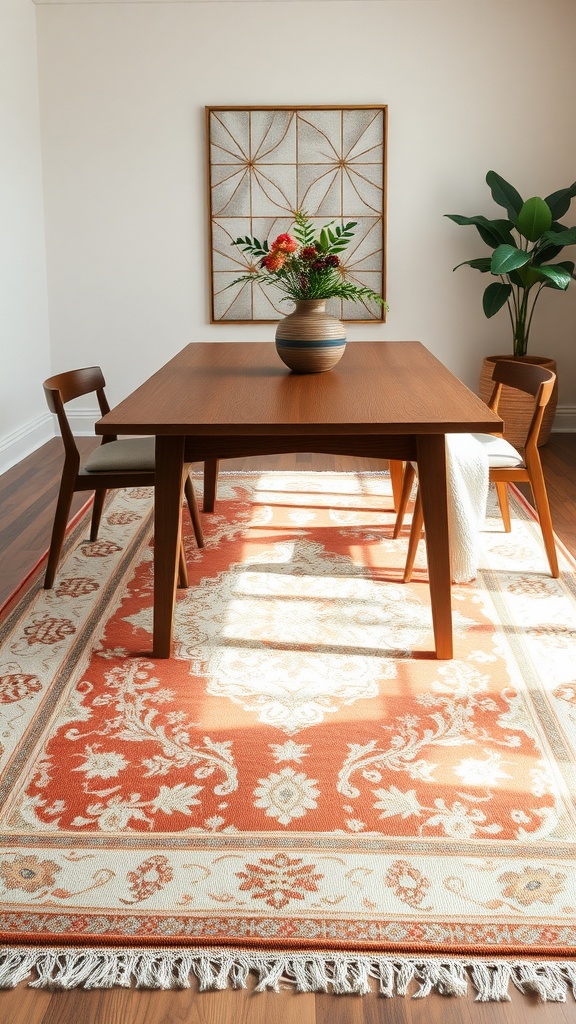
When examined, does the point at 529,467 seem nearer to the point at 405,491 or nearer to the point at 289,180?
the point at 405,491

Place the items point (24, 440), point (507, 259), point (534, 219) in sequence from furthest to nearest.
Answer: point (24, 440) → point (534, 219) → point (507, 259)

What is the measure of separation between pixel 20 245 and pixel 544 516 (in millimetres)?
3638

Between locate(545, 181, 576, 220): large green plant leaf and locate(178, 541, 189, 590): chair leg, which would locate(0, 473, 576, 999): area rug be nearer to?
locate(178, 541, 189, 590): chair leg

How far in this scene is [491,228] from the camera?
5.44m

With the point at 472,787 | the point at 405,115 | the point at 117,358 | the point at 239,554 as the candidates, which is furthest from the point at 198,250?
the point at 472,787

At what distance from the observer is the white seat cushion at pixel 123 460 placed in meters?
3.24

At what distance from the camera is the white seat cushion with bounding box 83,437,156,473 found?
3.24 meters

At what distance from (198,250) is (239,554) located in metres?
2.88

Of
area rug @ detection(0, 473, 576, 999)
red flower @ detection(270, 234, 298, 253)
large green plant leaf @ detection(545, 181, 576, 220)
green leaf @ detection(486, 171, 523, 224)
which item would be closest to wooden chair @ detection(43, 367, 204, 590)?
area rug @ detection(0, 473, 576, 999)

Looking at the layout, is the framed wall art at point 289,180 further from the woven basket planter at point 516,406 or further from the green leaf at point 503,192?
the woven basket planter at point 516,406

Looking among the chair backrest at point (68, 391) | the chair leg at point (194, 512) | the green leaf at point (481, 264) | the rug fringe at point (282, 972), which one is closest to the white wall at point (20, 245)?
the chair backrest at point (68, 391)

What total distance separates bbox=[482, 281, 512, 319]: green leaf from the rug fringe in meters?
4.38

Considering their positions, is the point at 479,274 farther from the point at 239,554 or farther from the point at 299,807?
the point at 299,807

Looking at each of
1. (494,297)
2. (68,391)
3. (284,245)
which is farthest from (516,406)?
(68,391)
